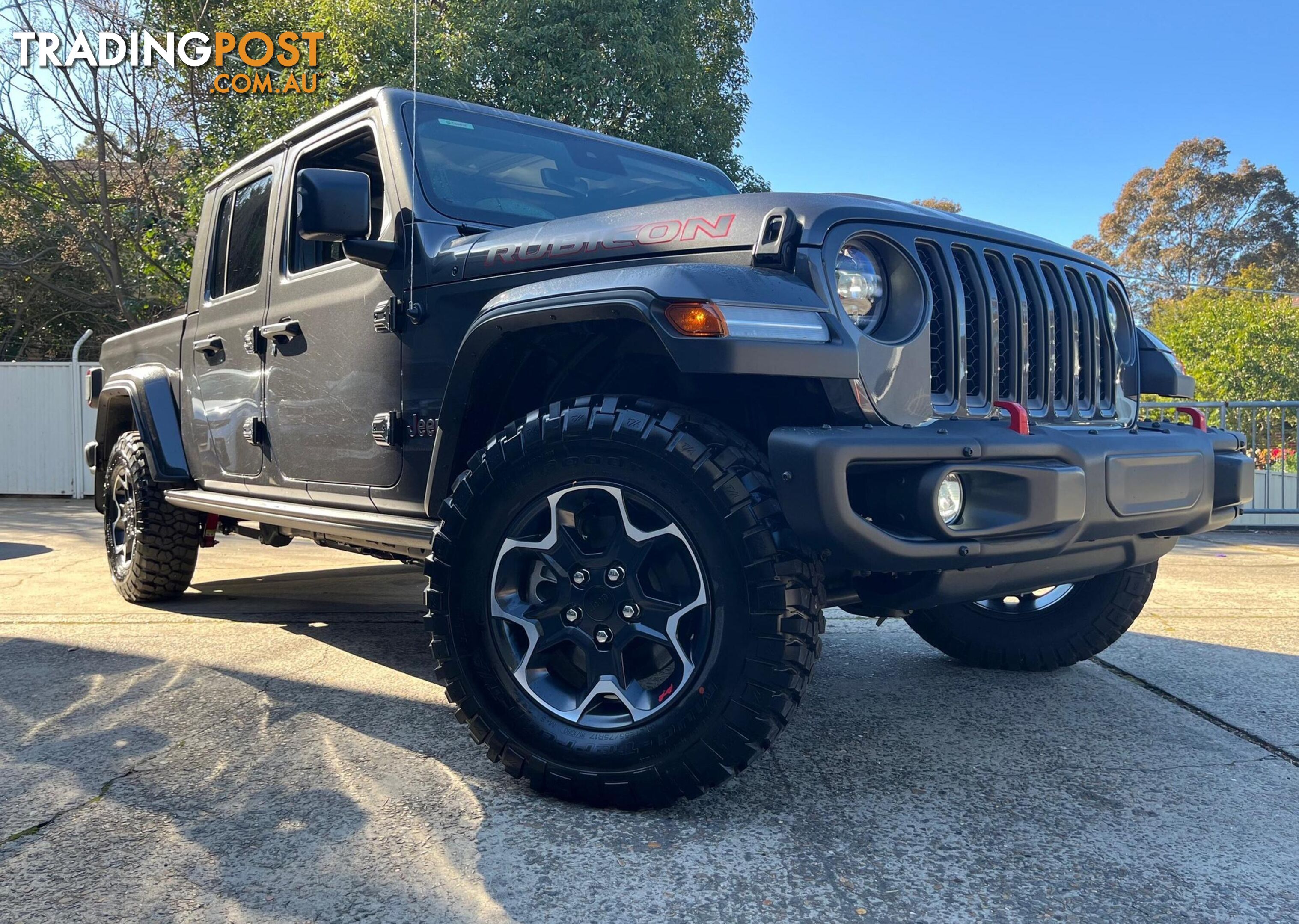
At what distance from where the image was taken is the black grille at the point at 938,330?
2.55 m

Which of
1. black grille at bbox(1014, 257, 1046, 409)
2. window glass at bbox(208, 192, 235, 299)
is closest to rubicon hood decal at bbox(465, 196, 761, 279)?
black grille at bbox(1014, 257, 1046, 409)

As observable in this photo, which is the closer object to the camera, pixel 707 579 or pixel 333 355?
pixel 707 579

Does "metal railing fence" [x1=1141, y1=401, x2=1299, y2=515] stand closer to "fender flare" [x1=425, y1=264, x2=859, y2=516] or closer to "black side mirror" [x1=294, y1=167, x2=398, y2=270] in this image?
"fender flare" [x1=425, y1=264, x2=859, y2=516]

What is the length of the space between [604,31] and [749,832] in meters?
13.8

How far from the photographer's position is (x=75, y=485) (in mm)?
12688

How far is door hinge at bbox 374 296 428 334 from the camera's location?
3.12 meters

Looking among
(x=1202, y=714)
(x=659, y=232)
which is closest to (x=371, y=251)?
(x=659, y=232)

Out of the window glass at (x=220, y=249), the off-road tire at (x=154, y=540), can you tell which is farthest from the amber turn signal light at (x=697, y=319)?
the off-road tire at (x=154, y=540)

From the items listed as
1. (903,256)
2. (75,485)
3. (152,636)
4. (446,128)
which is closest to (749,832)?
(903,256)

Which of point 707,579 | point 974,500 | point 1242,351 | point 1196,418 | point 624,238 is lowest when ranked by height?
Result: point 707,579

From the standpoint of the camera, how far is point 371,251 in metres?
3.16

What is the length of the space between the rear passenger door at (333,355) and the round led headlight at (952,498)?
5.72 ft

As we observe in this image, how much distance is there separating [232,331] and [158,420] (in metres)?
0.82

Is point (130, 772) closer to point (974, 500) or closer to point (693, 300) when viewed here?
point (693, 300)
